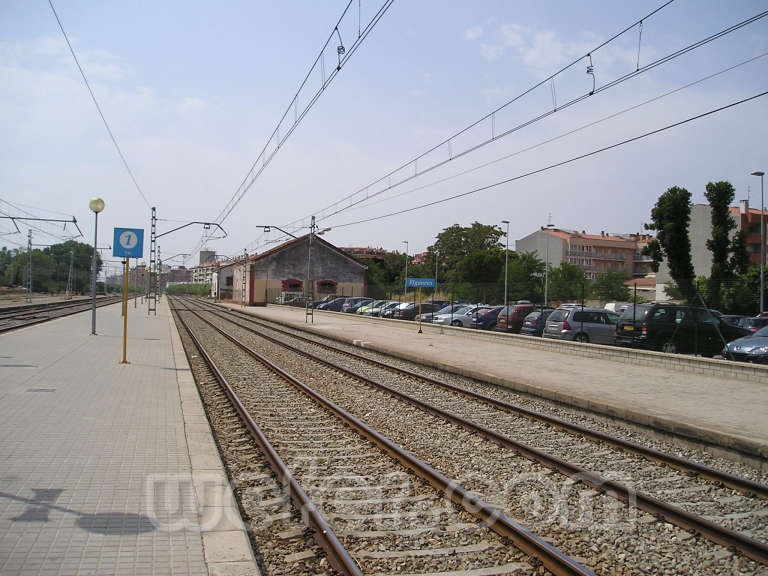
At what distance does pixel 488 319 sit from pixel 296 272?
158 ft

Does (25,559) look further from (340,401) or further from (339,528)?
(340,401)

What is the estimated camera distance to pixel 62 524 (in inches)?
180

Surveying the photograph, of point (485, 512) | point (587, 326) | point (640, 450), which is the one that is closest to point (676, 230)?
point (587, 326)

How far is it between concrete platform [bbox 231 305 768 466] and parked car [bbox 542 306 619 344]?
1528mm

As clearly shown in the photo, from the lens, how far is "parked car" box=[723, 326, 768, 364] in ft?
51.4

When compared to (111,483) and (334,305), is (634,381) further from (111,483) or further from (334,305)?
(334,305)

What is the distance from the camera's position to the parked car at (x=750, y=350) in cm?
1568

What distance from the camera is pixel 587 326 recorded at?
22156 mm

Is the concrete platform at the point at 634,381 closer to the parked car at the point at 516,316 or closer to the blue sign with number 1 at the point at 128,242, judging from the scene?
the parked car at the point at 516,316

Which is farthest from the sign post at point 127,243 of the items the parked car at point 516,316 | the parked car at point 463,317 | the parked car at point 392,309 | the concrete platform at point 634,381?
the parked car at point 392,309

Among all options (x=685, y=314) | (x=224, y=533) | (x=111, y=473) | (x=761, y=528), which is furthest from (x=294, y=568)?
(x=685, y=314)

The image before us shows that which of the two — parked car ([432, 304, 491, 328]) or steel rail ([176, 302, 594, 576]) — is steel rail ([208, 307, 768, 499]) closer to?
steel rail ([176, 302, 594, 576])

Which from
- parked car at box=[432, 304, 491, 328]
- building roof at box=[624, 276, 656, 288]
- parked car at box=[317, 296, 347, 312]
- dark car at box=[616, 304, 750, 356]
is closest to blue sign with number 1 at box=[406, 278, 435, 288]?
parked car at box=[432, 304, 491, 328]

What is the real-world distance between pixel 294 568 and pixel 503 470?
10.5 feet
